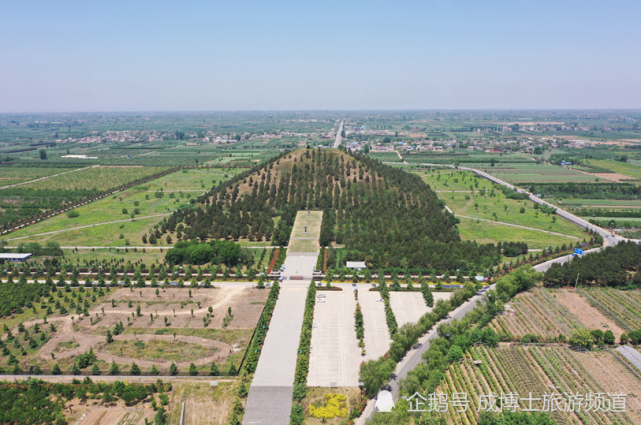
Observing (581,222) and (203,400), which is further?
(581,222)

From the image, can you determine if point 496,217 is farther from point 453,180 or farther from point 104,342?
point 104,342

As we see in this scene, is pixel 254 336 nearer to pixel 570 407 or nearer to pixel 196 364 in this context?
pixel 196 364

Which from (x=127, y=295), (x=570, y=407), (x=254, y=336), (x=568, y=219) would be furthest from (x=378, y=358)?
(x=568, y=219)

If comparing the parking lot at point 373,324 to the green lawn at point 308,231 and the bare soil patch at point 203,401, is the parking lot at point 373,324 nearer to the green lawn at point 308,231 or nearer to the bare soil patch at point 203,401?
the bare soil patch at point 203,401

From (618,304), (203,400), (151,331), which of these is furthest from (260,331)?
(618,304)

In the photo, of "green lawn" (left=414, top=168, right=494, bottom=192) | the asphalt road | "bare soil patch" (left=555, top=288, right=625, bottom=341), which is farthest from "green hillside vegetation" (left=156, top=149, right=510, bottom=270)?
the asphalt road
